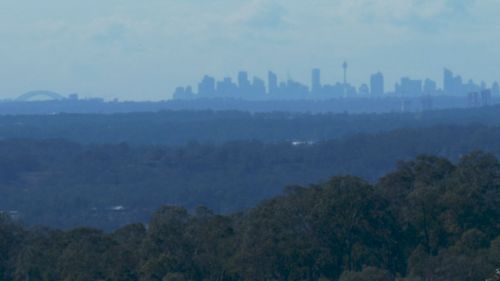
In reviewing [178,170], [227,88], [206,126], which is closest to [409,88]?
[227,88]

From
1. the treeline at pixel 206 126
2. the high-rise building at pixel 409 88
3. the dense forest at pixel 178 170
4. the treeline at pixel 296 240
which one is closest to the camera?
the treeline at pixel 296 240

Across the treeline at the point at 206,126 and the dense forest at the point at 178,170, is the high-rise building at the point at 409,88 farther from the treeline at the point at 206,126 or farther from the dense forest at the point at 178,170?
the dense forest at the point at 178,170

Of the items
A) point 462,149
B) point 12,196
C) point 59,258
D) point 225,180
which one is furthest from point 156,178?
point 59,258

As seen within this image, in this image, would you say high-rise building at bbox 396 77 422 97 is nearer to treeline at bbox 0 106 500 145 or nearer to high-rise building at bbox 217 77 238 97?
high-rise building at bbox 217 77 238 97

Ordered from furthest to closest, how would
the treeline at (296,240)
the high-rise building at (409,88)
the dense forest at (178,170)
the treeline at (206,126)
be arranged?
the high-rise building at (409,88) < the treeline at (206,126) < the dense forest at (178,170) < the treeline at (296,240)

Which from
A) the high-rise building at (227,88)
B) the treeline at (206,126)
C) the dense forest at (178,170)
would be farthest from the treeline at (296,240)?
the high-rise building at (227,88)

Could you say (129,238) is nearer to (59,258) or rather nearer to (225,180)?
(59,258)
